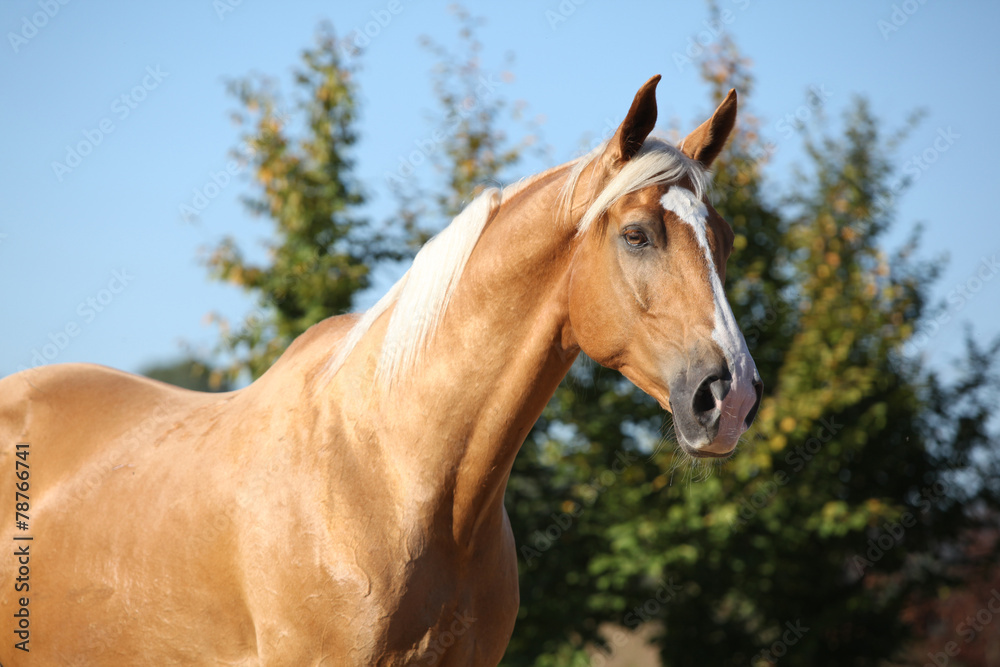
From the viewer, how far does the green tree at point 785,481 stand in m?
5.92

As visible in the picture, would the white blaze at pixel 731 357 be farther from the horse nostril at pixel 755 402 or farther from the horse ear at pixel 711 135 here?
the horse ear at pixel 711 135

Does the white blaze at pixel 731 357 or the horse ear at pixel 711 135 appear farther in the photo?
the horse ear at pixel 711 135

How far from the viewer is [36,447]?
303 cm

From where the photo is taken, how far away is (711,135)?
249 centimetres

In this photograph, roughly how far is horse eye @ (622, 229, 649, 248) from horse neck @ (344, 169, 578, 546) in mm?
187

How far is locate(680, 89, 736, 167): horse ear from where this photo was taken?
2.47m

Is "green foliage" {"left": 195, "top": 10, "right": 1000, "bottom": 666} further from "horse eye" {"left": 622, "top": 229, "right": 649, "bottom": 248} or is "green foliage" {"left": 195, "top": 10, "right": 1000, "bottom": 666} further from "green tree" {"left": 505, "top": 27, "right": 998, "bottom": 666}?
"horse eye" {"left": 622, "top": 229, "right": 649, "bottom": 248}

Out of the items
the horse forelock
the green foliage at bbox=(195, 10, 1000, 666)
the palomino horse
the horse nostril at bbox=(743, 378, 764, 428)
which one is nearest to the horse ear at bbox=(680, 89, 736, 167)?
the palomino horse

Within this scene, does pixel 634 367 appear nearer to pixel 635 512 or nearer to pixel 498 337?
pixel 498 337

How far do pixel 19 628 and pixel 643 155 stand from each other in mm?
2673

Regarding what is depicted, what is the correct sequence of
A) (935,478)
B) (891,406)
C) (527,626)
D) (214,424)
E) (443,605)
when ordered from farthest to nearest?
(935,478)
(891,406)
(527,626)
(214,424)
(443,605)

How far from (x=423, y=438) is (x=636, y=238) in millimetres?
836

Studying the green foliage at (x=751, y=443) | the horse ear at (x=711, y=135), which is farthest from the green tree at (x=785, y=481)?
the horse ear at (x=711, y=135)

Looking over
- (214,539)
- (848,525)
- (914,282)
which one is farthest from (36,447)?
(914,282)
